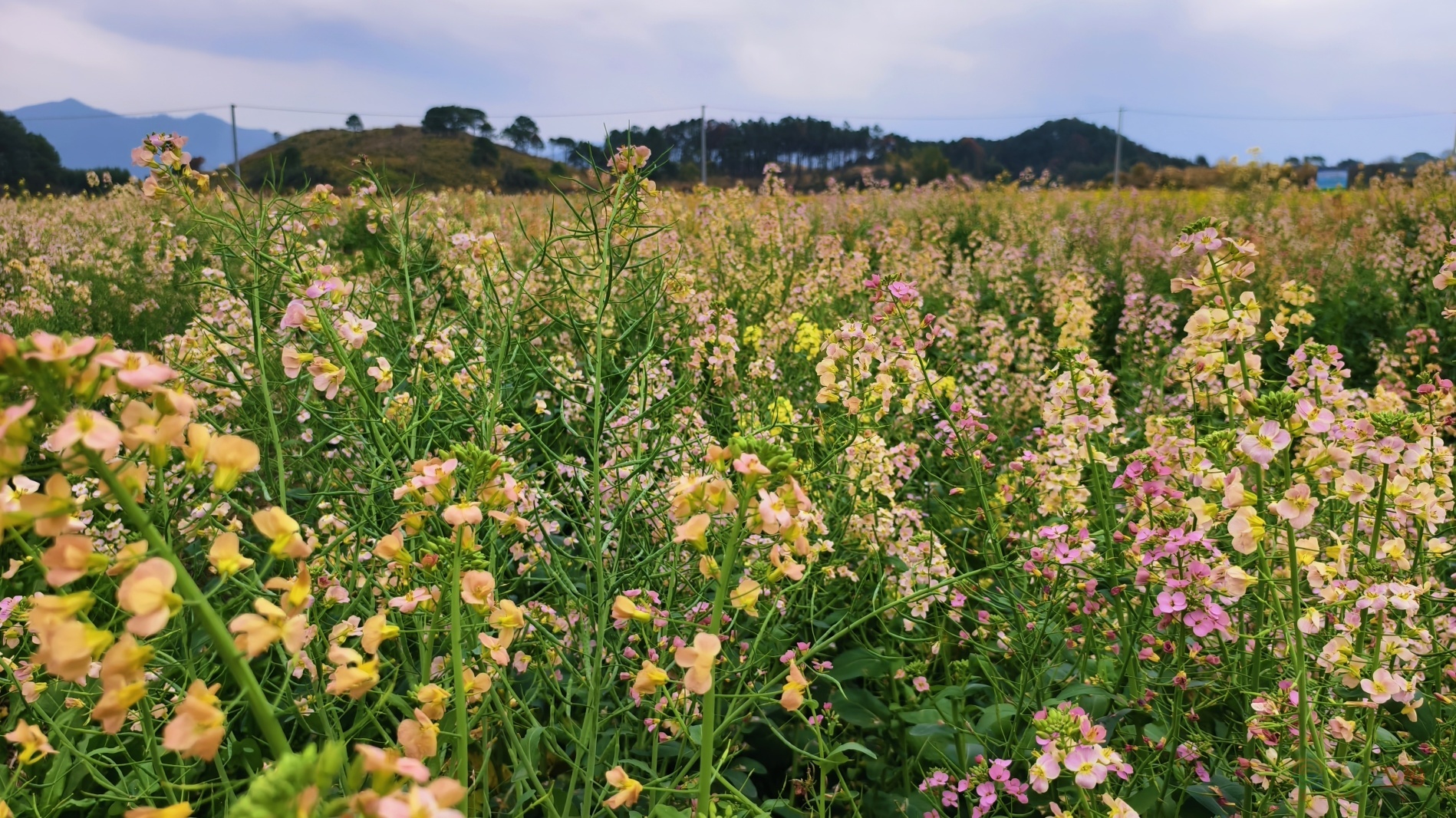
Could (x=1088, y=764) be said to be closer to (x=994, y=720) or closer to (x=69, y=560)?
(x=994, y=720)

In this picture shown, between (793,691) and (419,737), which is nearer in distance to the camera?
(419,737)

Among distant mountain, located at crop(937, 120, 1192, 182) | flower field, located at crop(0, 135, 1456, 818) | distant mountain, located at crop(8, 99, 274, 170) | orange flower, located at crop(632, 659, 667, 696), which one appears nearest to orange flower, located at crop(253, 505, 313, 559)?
flower field, located at crop(0, 135, 1456, 818)

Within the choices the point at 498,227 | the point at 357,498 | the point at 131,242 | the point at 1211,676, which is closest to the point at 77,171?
the point at 131,242

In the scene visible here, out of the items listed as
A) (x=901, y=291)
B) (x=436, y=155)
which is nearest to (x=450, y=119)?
(x=436, y=155)

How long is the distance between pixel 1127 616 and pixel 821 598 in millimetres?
692

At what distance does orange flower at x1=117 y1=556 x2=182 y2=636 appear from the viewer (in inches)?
19.9

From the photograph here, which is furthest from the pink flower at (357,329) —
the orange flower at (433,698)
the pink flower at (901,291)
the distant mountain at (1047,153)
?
the distant mountain at (1047,153)

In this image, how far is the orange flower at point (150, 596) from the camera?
505 mm

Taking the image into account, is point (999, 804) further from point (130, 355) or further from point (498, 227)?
point (498, 227)

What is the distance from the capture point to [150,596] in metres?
0.52

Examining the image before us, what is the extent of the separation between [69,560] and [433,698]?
1.29ft

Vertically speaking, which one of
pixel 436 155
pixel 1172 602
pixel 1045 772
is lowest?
pixel 1045 772

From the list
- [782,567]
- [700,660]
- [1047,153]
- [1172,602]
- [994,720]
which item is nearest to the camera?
[700,660]

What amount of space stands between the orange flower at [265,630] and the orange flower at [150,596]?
40mm
